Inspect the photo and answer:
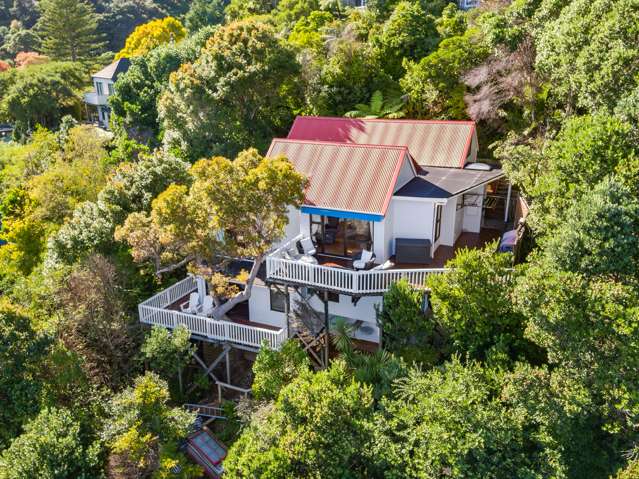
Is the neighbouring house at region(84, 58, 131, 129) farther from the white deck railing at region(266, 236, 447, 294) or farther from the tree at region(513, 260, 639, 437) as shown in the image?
the tree at region(513, 260, 639, 437)

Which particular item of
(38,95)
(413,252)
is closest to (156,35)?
(38,95)

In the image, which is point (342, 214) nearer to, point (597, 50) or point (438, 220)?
point (438, 220)

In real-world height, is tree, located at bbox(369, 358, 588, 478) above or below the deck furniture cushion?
below

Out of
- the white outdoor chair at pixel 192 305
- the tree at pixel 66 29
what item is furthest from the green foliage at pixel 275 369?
the tree at pixel 66 29

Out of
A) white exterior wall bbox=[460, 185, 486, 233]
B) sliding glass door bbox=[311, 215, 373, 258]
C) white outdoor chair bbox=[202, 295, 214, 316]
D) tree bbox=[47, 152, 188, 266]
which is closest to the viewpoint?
sliding glass door bbox=[311, 215, 373, 258]

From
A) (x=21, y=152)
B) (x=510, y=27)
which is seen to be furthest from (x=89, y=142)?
(x=510, y=27)

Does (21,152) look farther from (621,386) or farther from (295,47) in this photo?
(621,386)

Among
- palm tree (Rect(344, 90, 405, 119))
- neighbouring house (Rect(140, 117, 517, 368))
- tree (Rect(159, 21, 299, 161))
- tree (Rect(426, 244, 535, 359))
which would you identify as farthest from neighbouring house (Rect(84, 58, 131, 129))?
tree (Rect(426, 244, 535, 359))
